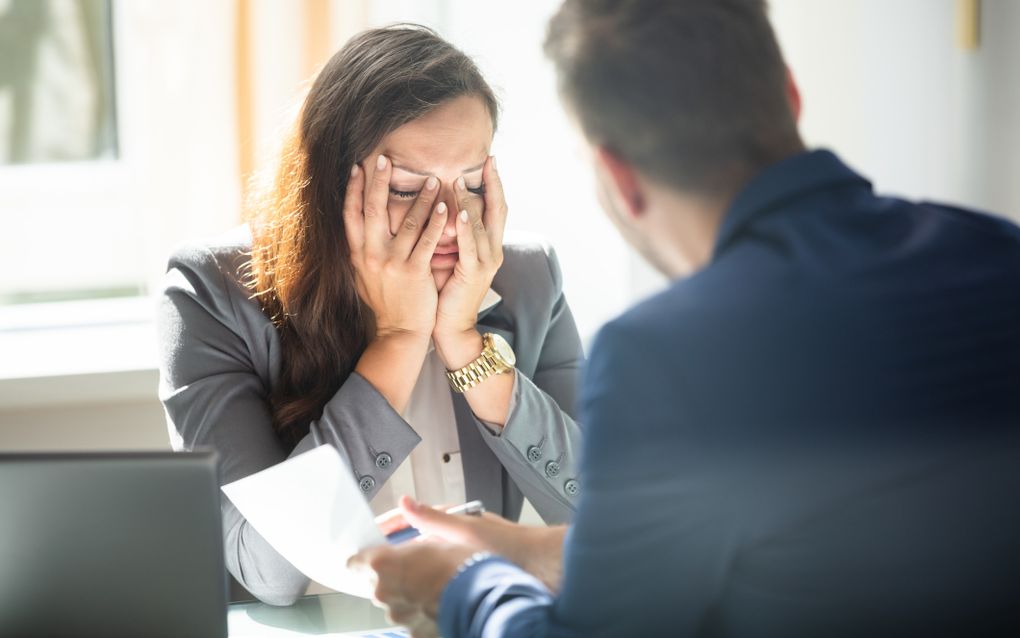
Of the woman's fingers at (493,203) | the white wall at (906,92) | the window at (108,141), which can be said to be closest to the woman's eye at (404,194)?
the woman's fingers at (493,203)

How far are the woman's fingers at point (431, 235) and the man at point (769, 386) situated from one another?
2.37 feet

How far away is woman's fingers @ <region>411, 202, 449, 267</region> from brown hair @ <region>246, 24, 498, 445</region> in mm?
119

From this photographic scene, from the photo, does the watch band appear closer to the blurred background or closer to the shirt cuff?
the shirt cuff

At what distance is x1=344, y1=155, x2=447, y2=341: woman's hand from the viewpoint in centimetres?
157

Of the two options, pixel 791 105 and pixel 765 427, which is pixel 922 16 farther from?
pixel 765 427

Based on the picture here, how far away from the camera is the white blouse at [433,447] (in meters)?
1.70

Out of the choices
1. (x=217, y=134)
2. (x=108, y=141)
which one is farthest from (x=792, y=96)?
(x=108, y=141)

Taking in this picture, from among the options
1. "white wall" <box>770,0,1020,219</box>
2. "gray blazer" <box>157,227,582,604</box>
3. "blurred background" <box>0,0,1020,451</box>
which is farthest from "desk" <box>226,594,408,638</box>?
"white wall" <box>770,0,1020,219</box>

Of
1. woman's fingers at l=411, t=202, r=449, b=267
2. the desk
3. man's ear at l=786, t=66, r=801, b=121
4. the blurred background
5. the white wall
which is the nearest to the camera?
A: man's ear at l=786, t=66, r=801, b=121

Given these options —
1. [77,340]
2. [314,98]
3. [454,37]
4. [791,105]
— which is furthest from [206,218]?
[791,105]

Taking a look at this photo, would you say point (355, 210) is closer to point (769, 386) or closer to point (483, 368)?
point (483, 368)

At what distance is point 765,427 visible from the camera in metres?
0.77

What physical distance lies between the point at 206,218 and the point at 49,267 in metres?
0.49

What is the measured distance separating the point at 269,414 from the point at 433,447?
0.28 meters
